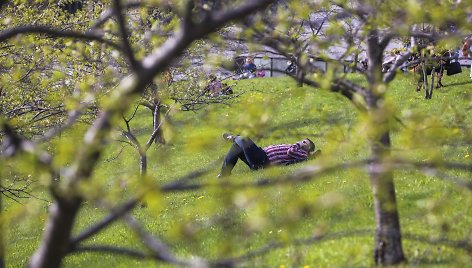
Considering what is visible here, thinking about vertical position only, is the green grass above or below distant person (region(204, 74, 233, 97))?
above

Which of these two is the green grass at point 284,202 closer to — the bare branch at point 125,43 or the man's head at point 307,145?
the bare branch at point 125,43

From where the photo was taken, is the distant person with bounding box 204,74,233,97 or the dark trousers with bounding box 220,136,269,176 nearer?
the dark trousers with bounding box 220,136,269,176

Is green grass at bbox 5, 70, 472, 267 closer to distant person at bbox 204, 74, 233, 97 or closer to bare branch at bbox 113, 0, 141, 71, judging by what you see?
bare branch at bbox 113, 0, 141, 71

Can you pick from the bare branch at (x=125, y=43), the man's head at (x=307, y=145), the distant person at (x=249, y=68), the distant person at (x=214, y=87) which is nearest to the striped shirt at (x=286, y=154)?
the man's head at (x=307, y=145)

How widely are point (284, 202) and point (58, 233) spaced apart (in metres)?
1.35

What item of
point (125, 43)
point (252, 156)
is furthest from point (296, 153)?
point (125, 43)

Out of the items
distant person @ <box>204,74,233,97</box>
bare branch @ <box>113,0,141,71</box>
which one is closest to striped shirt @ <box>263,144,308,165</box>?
distant person @ <box>204,74,233,97</box>

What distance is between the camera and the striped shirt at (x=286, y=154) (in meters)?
14.0

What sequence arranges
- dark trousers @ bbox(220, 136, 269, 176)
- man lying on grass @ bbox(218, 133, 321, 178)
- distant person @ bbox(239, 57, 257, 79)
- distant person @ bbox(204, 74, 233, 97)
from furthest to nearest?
1. distant person @ bbox(204, 74, 233, 97)
2. man lying on grass @ bbox(218, 133, 321, 178)
3. dark trousers @ bbox(220, 136, 269, 176)
4. distant person @ bbox(239, 57, 257, 79)

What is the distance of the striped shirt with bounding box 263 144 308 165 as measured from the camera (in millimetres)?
13969

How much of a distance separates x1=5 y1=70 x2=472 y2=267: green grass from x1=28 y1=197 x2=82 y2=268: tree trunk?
11 cm

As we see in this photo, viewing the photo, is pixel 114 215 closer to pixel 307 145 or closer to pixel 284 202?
pixel 284 202

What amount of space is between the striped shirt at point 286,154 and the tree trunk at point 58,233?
36.2ft

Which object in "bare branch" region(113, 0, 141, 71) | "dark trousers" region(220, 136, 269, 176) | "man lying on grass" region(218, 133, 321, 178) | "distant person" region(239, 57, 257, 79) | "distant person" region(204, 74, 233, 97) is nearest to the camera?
"bare branch" region(113, 0, 141, 71)
